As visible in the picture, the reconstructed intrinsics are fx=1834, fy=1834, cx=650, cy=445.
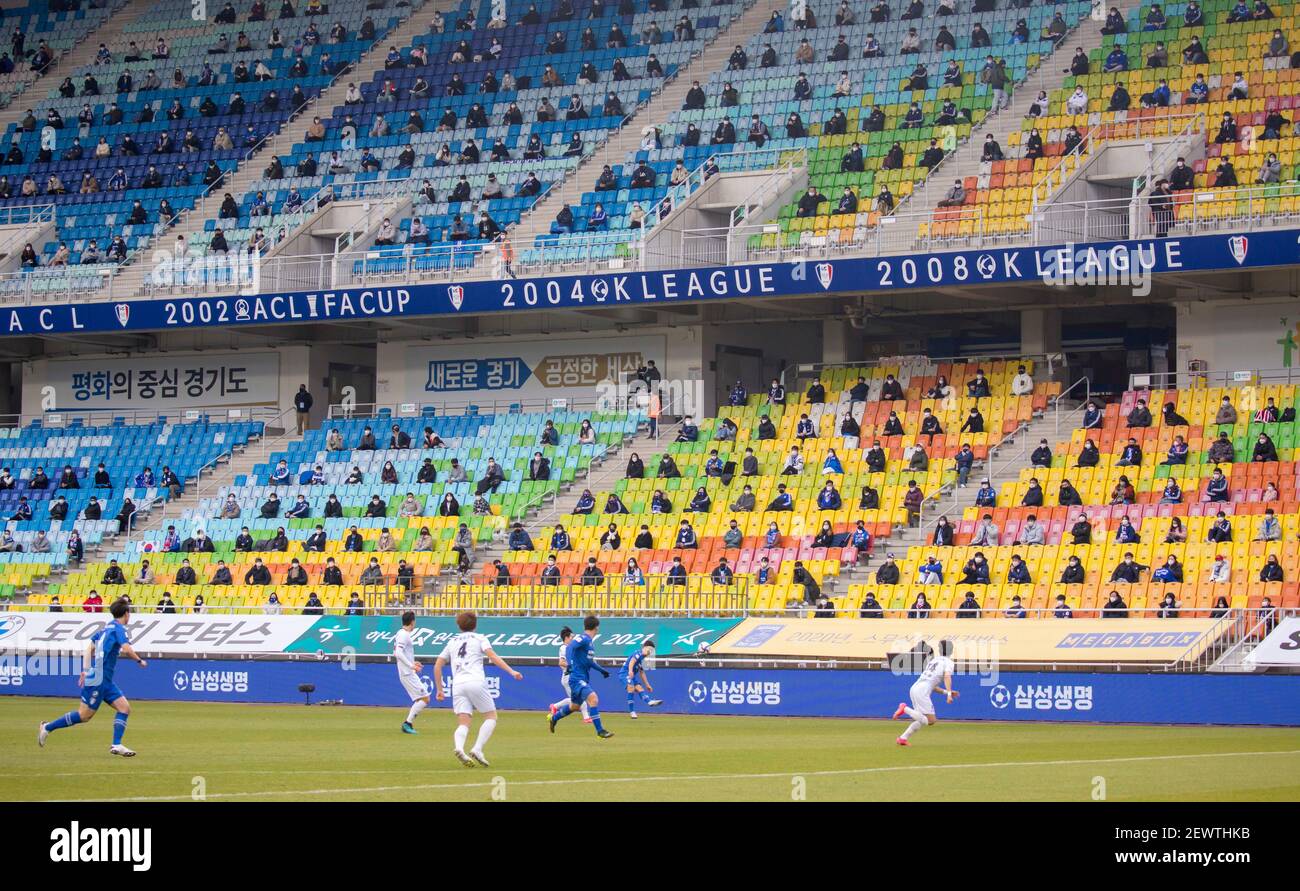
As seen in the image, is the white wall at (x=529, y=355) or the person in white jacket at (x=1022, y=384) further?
the white wall at (x=529, y=355)

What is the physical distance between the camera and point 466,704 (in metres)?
18.4

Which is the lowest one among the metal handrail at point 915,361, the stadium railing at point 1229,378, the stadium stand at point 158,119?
the stadium railing at point 1229,378

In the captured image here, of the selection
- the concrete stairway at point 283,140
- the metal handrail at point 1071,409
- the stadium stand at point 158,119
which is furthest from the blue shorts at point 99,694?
the stadium stand at point 158,119

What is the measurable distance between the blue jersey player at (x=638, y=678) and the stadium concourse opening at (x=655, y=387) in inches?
3.3

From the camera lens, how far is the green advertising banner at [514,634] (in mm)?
30344

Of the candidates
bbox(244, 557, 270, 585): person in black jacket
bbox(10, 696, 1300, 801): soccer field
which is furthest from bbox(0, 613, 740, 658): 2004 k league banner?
bbox(244, 557, 270, 585): person in black jacket

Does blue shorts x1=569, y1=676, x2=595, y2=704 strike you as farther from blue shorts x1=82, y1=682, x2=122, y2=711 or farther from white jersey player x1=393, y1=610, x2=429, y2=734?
blue shorts x1=82, y1=682, x2=122, y2=711

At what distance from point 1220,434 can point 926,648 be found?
8.90 meters

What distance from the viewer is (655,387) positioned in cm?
4312

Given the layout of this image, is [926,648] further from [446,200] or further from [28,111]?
[28,111]

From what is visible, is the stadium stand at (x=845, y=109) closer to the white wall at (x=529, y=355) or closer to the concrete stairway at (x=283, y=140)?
the white wall at (x=529, y=355)

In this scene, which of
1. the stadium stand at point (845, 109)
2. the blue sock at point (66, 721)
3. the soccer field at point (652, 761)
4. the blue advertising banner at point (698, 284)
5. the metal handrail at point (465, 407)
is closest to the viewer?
the soccer field at point (652, 761)

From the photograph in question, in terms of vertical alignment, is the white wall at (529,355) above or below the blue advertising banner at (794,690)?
above
